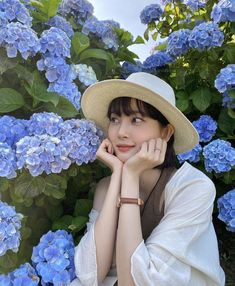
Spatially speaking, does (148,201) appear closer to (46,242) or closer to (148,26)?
(46,242)

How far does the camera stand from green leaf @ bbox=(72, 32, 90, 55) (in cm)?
220

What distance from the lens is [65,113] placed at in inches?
76.5

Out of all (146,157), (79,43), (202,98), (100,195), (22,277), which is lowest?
(22,277)

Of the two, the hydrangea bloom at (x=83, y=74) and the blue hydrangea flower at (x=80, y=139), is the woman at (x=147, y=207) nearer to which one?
the blue hydrangea flower at (x=80, y=139)

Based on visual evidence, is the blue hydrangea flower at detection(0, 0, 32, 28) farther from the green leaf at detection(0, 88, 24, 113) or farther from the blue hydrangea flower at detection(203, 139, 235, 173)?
the blue hydrangea flower at detection(203, 139, 235, 173)

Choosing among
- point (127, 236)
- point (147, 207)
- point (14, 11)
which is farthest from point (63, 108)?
point (127, 236)

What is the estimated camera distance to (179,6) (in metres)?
3.19

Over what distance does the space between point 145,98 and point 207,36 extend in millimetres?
921

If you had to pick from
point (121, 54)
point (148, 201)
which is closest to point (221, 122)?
point (121, 54)

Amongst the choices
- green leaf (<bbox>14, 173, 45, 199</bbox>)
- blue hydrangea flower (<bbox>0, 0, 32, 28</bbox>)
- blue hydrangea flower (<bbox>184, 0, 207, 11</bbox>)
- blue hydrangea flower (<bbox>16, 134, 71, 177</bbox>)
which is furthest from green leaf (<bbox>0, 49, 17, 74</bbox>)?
blue hydrangea flower (<bbox>184, 0, 207, 11</bbox>)

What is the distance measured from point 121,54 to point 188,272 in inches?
60.8

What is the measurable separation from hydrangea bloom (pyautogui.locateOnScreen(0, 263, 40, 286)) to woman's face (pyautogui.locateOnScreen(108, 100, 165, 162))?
58 cm

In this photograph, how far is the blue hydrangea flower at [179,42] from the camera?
258 centimetres

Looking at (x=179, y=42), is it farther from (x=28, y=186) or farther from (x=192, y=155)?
(x=28, y=186)
